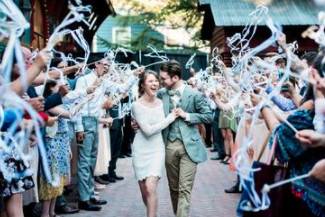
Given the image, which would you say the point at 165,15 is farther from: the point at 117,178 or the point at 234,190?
the point at 234,190

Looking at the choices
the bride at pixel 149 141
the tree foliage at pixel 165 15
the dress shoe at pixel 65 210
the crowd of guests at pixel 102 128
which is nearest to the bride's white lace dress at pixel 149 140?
the bride at pixel 149 141

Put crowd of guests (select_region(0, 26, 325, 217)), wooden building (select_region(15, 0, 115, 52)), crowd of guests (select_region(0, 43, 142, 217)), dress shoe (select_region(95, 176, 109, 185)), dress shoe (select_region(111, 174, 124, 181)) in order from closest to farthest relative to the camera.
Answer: crowd of guests (select_region(0, 26, 325, 217)) → crowd of guests (select_region(0, 43, 142, 217)) → wooden building (select_region(15, 0, 115, 52)) → dress shoe (select_region(95, 176, 109, 185)) → dress shoe (select_region(111, 174, 124, 181))

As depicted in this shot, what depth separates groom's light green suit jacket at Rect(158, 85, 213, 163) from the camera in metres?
7.29

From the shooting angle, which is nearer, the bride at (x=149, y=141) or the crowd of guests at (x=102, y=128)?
the crowd of guests at (x=102, y=128)

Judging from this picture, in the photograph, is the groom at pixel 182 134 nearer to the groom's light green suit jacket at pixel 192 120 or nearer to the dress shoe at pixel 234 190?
the groom's light green suit jacket at pixel 192 120

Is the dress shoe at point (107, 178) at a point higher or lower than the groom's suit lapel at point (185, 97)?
lower

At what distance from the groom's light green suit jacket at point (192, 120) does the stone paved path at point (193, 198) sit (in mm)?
1515

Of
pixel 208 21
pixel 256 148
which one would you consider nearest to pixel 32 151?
pixel 256 148

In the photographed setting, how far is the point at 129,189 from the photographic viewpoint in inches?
431

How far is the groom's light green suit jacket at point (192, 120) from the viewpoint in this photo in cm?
729

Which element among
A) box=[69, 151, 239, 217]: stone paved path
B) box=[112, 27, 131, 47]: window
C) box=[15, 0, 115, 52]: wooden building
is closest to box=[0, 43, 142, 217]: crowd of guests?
box=[69, 151, 239, 217]: stone paved path

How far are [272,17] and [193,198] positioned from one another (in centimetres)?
816

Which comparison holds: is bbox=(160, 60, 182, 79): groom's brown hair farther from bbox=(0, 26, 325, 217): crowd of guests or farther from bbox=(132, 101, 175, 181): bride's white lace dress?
bbox=(0, 26, 325, 217): crowd of guests

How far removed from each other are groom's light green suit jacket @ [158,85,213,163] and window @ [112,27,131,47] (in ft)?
77.1
